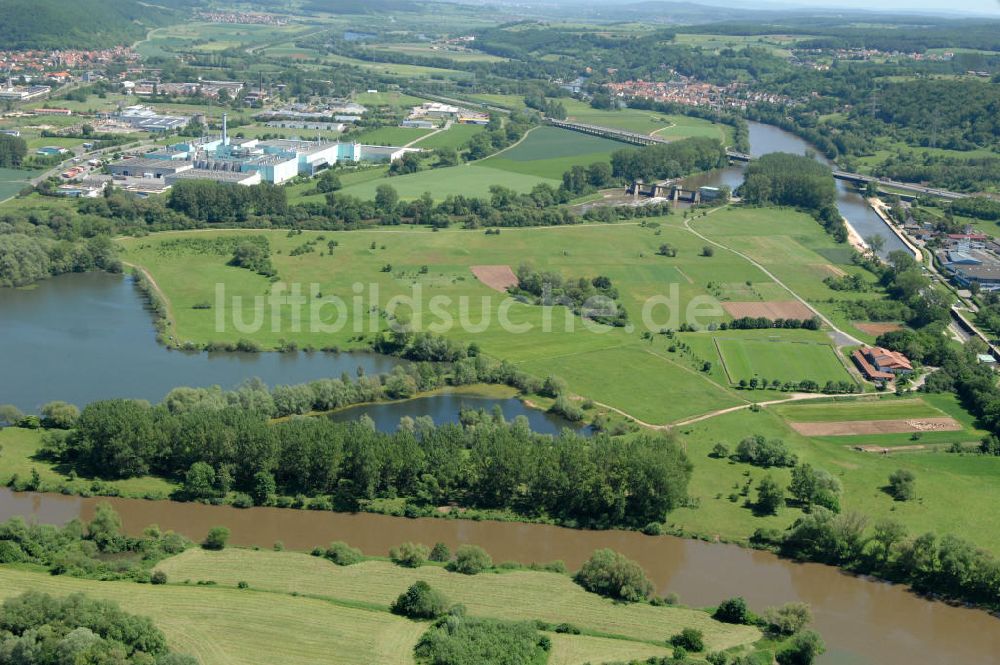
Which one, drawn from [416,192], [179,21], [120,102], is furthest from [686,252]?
[179,21]

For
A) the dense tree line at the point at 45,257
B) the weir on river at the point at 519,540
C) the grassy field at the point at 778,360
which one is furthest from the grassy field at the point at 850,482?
the dense tree line at the point at 45,257

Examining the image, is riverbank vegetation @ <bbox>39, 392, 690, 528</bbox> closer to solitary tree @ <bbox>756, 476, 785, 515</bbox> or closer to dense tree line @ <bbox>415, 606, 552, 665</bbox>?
solitary tree @ <bbox>756, 476, 785, 515</bbox>

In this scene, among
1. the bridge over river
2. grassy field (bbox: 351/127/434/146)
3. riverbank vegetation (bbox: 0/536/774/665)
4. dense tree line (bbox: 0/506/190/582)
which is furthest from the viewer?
grassy field (bbox: 351/127/434/146)

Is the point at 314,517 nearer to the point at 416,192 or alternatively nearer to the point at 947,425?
the point at 947,425

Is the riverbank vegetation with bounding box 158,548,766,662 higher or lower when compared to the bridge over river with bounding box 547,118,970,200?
lower

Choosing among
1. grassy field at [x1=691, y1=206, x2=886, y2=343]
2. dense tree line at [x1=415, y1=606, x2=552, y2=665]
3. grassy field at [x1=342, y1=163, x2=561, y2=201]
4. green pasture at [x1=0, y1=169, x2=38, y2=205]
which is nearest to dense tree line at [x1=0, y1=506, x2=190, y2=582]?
dense tree line at [x1=415, y1=606, x2=552, y2=665]

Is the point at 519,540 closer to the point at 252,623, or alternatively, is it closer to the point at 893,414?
the point at 252,623

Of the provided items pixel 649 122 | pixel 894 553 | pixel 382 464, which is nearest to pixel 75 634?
pixel 382 464
